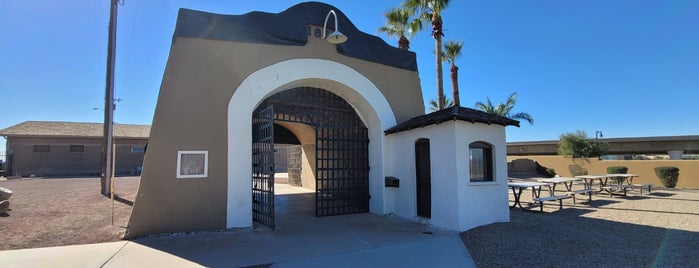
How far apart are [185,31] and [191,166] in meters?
3.05

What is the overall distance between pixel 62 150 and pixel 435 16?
31.5 m

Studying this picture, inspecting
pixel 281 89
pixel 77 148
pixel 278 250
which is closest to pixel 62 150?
pixel 77 148

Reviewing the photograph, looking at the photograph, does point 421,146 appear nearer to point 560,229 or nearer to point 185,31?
point 560,229

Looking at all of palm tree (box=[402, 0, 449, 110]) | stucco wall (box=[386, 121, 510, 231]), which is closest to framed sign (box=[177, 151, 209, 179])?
stucco wall (box=[386, 121, 510, 231])

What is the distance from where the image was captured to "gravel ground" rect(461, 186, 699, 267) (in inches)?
205

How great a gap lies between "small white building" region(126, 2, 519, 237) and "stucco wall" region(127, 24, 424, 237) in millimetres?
21

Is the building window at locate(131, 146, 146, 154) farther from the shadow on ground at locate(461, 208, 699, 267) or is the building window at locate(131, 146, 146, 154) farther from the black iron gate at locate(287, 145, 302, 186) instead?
the shadow on ground at locate(461, 208, 699, 267)

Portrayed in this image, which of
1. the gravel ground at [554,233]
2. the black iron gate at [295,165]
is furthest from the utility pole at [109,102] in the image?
the black iron gate at [295,165]

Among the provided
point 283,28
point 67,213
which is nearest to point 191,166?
point 283,28

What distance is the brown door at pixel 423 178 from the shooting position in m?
8.44

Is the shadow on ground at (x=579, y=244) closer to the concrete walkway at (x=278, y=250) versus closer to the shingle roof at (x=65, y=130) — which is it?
the concrete walkway at (x=278, y=250)

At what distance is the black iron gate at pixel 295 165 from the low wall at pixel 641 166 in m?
20.2

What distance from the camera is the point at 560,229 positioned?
23.7 ft

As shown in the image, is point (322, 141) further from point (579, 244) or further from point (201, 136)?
point (579, 244)
